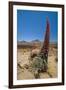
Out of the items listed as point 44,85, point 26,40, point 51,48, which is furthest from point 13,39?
point 44,85

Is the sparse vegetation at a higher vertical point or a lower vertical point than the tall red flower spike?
lower

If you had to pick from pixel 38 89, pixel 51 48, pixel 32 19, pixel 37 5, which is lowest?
pixel 38 89

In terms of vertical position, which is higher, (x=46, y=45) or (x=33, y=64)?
(x=46, y=45)

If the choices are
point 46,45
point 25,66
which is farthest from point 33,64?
point 46,45

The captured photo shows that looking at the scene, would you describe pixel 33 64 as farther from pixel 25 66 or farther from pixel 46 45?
pixel 46 45

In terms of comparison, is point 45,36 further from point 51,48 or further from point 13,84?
point 13,84

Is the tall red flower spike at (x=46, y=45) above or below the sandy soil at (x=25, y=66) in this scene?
above

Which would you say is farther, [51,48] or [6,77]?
[51,48]

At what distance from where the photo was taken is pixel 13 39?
219cm

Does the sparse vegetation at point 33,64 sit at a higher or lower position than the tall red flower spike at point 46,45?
lower

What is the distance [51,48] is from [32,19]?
387 millimetres

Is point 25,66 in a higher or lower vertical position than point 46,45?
lower

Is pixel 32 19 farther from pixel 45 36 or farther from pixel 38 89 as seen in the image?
pixel 38 89

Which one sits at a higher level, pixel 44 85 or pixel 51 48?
pixel 51 48
